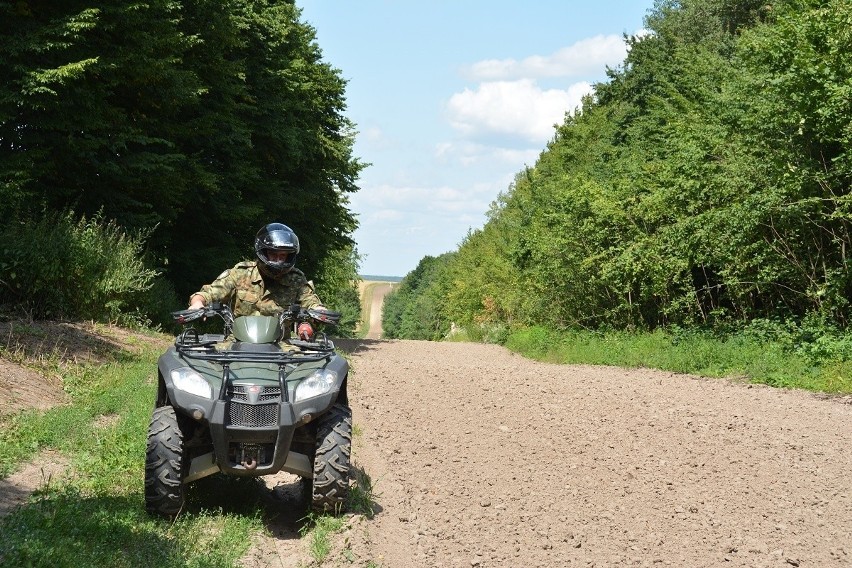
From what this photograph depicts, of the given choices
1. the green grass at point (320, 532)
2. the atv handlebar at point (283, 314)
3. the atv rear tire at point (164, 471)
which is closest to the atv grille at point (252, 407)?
the atv rear tire at point (164, 471)

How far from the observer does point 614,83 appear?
159 ft

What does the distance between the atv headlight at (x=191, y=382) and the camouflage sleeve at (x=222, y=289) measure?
101 centimetres

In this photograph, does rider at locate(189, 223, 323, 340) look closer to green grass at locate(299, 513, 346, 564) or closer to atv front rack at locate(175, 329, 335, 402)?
atv front rack at locate(175, 329, 335, 402)

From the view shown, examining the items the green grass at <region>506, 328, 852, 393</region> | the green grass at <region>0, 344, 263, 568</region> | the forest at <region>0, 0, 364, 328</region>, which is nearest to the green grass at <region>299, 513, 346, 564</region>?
the green grass at <region>0, 344, 263, 568</region>

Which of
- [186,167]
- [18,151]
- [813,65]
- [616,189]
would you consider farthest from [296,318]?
[616,189]

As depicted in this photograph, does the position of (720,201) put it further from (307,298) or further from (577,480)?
(307,298)

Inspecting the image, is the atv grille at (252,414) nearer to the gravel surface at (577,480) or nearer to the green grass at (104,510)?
the green grass at (104,510)

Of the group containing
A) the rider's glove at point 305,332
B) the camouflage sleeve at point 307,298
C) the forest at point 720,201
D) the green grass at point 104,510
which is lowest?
the green grass at point 104,510

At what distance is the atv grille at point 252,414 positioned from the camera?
22.1 feet

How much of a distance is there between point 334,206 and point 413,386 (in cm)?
2298

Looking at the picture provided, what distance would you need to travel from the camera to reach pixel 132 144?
69.9 ft

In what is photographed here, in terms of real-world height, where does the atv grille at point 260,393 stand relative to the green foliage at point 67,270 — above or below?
below

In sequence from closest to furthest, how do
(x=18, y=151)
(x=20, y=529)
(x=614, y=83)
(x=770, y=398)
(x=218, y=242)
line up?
(x=20, y=529) → (x=770, y=398) → (x=18, y=151) → (x=218, y=242) → (x=614, y=83)

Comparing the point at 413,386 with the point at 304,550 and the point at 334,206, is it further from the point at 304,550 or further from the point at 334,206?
the point at 334,206
